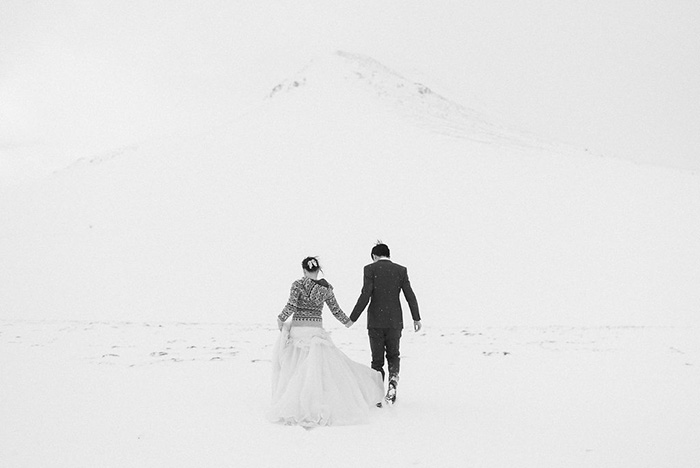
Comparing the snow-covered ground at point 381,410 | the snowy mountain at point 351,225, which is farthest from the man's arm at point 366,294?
the snowy mountain at point 351,225

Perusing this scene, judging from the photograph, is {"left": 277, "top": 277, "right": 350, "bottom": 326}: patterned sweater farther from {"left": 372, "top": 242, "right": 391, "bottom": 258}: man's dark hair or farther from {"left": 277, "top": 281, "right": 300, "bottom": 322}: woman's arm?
{"left": 372, "top": 242, "right": 391, "bottom": 258}: man's dark hair

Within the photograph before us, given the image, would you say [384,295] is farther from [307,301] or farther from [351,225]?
[351,225]

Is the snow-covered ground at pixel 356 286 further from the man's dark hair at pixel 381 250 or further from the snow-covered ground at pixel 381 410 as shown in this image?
the man's dark hair at pixel 381 250

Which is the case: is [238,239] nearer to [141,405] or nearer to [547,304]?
[547,304]

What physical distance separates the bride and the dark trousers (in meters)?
0.27

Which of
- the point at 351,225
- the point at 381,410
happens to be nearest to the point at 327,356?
the point at 381,410

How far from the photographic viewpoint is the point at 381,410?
23.0 feet

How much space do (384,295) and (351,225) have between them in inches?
586

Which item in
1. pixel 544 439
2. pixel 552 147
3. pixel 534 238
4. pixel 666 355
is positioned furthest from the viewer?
pixel 552 147

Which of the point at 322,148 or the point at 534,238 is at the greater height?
the point at 322,148

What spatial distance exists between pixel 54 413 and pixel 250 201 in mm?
18453

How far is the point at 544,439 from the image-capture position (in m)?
5.78

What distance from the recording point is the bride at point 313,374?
20.9 feet

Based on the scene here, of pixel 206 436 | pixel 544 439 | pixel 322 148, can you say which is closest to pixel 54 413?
pixel 206 436
